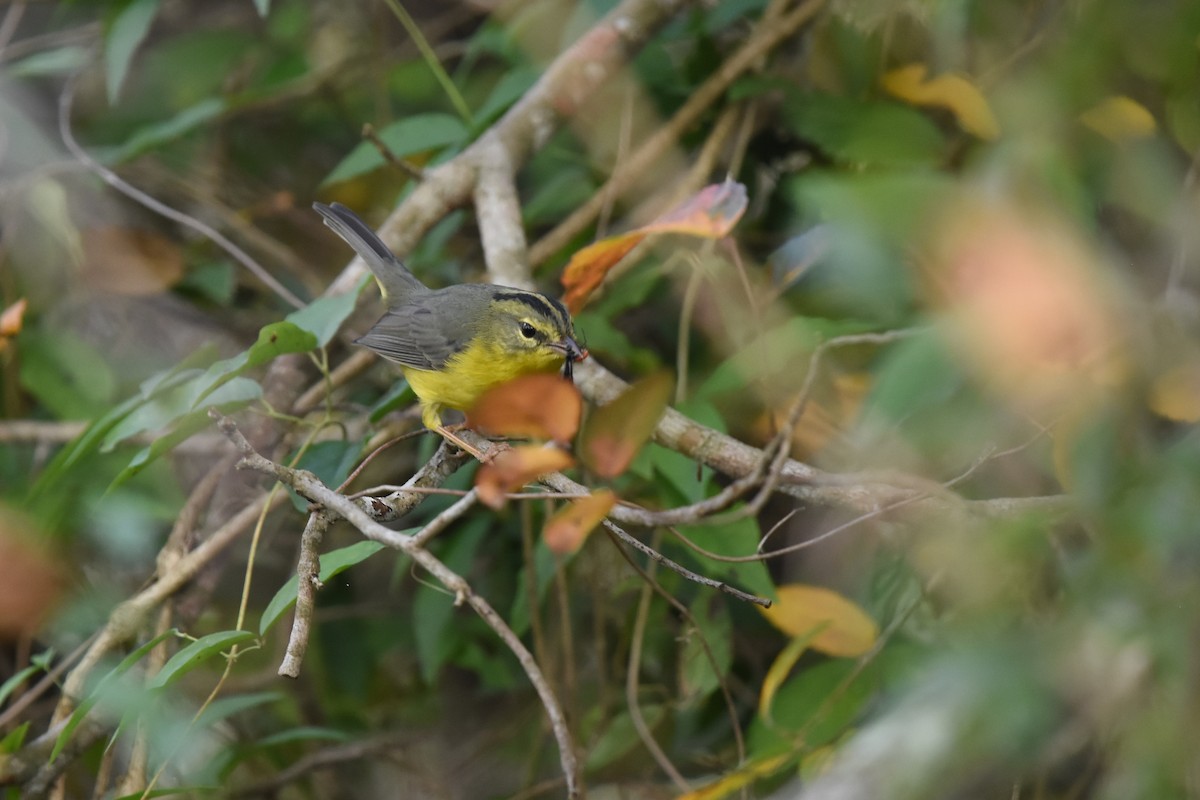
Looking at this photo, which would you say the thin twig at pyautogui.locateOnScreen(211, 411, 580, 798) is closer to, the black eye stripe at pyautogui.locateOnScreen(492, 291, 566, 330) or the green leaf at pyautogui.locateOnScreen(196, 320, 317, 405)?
the green leaf at pyautogui.locateOnScreen(196, 320, 317, 405)

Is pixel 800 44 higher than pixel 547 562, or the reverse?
pixel 800 44

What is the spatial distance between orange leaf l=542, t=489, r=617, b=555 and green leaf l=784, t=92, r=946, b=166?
1725 millimetres

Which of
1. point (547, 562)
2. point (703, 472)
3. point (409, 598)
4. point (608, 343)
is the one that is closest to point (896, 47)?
point (608, 343)

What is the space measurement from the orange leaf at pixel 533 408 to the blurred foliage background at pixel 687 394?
397 millimetres

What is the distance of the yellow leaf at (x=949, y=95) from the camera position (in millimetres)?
2844

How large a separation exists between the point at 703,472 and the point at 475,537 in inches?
35.7

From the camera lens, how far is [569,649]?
3010 millimetres

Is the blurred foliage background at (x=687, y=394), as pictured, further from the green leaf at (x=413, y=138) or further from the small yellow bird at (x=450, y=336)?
the small yellow bird at (x=450, y=336)

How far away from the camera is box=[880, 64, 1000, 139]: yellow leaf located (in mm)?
2844

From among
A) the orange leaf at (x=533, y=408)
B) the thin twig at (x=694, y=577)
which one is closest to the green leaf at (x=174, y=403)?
the thin twig at (x=694, y=577)

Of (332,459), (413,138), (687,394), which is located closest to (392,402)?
(332,459)

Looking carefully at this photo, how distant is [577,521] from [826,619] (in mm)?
1266

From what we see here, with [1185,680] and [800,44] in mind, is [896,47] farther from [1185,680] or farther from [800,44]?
Result: [1185,680]

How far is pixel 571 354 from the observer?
8.89 feet
